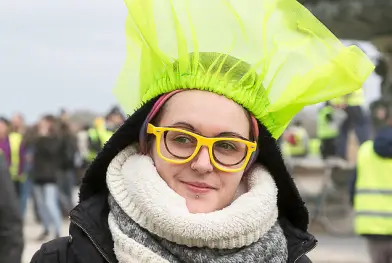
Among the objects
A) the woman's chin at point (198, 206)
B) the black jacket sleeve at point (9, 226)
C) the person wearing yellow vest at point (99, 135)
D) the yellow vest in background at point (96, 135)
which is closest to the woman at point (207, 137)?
the woman's chin at point (198, 206)

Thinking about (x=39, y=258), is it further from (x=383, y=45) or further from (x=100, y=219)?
(x=383, y=45)

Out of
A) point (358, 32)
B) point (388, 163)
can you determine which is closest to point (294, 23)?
point (388, 163)

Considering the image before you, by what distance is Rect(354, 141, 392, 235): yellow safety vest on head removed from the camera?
19.6 feet

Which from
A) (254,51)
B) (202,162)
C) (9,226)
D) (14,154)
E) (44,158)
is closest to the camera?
(202,162)

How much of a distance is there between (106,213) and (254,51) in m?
0.68

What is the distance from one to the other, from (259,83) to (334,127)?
32.7 feet

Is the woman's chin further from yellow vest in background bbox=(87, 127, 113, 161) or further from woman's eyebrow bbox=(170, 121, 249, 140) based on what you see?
yellow vest in background bbox=(87, 127, 113, 161)

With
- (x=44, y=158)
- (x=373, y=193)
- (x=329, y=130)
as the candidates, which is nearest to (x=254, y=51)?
(x=373, y=193)

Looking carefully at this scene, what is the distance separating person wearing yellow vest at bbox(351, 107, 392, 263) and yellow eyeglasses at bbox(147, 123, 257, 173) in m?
4.10

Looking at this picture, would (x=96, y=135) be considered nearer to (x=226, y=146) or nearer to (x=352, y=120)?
(x=352, y=120)

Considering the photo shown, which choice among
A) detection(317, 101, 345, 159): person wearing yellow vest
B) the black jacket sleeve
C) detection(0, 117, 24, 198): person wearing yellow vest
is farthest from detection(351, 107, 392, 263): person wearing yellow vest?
detection(317, 101, 345, 159): person wearing yellow vest

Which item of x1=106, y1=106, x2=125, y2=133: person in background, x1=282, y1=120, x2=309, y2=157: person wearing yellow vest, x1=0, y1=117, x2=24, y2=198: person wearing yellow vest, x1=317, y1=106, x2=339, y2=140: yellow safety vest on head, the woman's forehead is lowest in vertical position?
x1=0, y1=117, x2=24, y2=198: person wearing yellow vest

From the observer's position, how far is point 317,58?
7.26 ft

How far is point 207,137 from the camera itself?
1953mm
